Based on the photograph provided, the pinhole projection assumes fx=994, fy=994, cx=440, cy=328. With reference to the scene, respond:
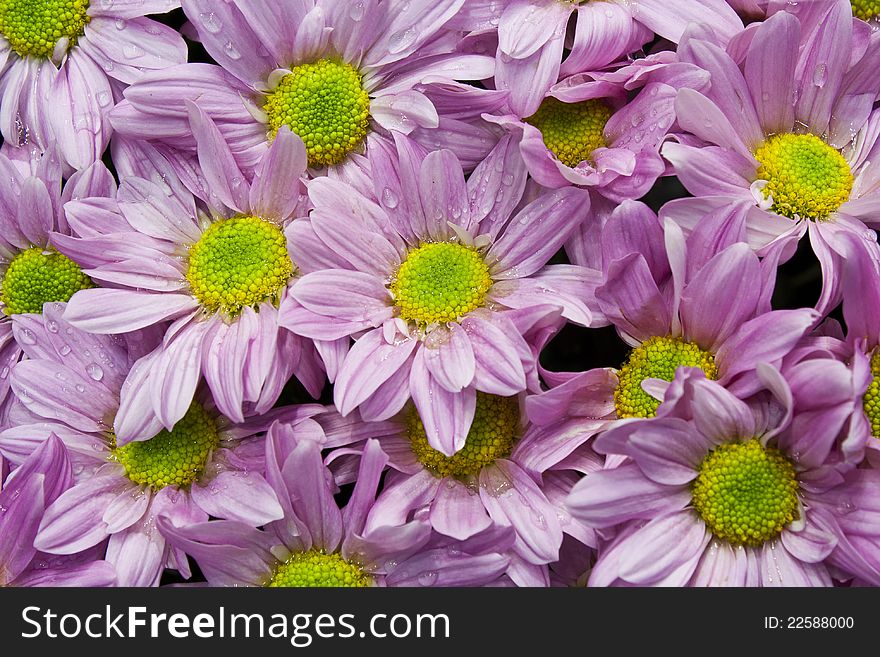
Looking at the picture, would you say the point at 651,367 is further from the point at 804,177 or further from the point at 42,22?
the point at 42,22

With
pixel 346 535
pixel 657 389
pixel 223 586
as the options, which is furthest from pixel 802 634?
pixel 223 586

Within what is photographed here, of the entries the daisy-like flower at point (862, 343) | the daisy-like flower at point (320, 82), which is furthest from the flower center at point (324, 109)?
the daisy-like flower at point (862, 343)

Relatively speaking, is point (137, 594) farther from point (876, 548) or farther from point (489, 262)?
point (876, 548)

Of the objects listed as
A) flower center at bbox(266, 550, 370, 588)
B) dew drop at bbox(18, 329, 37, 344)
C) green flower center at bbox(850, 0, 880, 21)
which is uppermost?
green flower center at bbox(850, 0, 880, 21)

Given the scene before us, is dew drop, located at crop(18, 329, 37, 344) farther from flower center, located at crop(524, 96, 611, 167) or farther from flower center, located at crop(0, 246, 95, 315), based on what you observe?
flower center, located at crop(524, 96, 611, 167)

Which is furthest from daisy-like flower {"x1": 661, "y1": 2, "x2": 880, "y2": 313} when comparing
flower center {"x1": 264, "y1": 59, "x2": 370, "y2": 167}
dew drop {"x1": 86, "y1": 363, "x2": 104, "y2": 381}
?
dew drop {"x1": 86, "y1": 363, "x2": 104, "y2": 381}

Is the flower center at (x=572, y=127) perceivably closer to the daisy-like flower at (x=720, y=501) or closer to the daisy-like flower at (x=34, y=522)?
the daisy-like flower at (x=720, y=501)

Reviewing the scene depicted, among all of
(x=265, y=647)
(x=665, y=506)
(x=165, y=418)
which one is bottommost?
(x=265, y=647)
